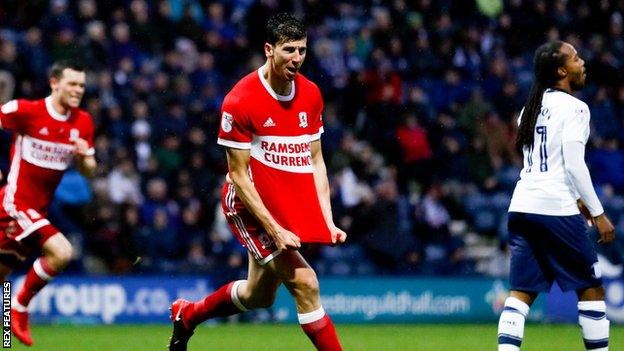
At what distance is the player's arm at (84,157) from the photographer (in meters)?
10.3

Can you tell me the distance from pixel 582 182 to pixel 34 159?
4.87 metres

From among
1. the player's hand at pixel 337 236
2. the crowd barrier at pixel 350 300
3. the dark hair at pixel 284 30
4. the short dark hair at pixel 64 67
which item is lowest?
the crowd barrier at pixel 350 300

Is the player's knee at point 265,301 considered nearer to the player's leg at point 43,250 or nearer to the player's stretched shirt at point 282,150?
the player's stretched shirt at point 282,150

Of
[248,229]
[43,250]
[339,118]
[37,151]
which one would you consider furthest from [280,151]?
[339,118]

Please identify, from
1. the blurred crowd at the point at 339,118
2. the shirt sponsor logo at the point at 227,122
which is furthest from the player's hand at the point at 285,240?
the blurred crowd at the point at 339,118

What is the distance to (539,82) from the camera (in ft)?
25.4

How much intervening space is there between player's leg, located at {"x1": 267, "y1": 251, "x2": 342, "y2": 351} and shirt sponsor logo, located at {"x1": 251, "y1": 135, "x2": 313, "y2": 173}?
522 millimetres

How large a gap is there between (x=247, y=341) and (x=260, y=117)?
16.2ft

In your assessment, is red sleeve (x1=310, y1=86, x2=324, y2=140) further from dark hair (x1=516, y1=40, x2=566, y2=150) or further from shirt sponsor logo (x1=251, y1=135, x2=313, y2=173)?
dark hair (x1=516, y1=40, x2=566, y2=150)

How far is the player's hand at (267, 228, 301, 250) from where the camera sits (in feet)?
24.2

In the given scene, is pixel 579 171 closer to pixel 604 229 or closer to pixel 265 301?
pixel 604 229

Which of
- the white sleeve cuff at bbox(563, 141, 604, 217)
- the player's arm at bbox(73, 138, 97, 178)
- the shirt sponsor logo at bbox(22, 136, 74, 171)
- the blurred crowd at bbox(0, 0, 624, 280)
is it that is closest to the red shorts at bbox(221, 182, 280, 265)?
the white sleeve cuff at bbox(563, 141, 604, 217)

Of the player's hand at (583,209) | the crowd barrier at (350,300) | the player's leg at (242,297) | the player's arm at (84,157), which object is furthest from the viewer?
the crowd barrier at (350,300)

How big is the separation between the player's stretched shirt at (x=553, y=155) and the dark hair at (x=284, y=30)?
1.52 m
